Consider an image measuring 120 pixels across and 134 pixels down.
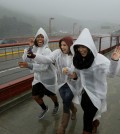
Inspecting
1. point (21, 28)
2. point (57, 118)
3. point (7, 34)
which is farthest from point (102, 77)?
point (21, 28)

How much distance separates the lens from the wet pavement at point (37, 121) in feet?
11.9

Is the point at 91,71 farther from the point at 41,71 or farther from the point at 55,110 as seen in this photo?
the point at 55,110

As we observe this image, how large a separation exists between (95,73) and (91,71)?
0.18 ft

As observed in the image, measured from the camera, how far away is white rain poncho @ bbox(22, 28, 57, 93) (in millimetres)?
3793

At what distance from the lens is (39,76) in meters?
3.86

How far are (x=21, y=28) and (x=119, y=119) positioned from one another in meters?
69.9

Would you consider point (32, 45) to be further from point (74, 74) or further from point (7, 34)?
point (7, 34)

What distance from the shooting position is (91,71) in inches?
113

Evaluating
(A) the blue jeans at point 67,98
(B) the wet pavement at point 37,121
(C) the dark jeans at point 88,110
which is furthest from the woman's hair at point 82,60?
(B) the wet pavement at point 37,121

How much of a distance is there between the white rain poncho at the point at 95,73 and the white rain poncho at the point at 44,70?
94 centimetres

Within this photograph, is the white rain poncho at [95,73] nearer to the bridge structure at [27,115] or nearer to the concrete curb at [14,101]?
the bridge structure at [27,115]

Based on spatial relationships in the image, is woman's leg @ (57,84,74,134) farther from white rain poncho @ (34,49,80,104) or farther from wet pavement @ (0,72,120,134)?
wet pavement @ (0,72,120,134)

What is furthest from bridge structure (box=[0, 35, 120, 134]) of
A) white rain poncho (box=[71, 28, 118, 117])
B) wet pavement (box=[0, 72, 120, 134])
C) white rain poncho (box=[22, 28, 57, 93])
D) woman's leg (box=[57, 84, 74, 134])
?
white rain poncho (box=[71, 28, 118, 117])

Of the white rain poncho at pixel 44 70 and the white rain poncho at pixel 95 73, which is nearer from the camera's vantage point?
the white rain poncho at pixel 95 73
